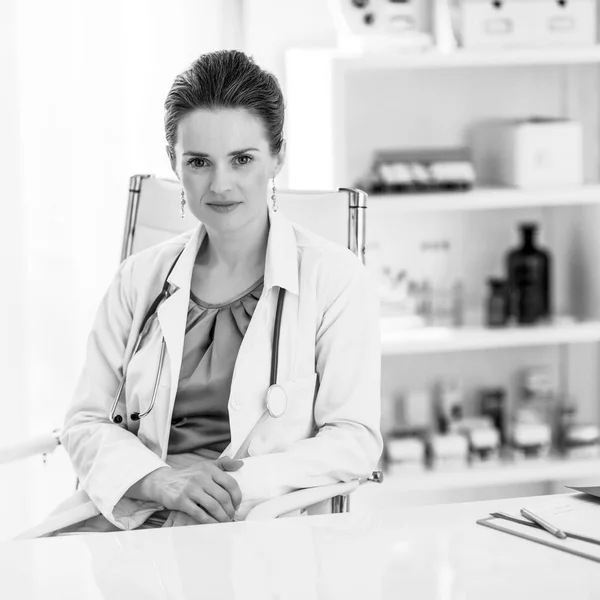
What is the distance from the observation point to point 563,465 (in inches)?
104

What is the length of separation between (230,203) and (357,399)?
377mm

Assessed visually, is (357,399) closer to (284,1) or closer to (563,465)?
(563,465)

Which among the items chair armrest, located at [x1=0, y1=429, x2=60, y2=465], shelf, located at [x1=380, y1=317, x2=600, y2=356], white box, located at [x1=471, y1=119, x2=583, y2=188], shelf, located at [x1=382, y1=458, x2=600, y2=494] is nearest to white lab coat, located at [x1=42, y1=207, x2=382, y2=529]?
chair armrest, located at [x1=0, y1=429, x2=60, y2=465]

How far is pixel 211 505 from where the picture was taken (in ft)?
4.52

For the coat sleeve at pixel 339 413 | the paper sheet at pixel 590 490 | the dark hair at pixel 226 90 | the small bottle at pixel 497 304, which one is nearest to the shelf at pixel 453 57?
the small bottle at pixel 497 304

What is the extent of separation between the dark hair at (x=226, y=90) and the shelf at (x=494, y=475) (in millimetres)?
1259

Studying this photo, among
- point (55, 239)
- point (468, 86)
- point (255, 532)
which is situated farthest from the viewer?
point (468, 86)

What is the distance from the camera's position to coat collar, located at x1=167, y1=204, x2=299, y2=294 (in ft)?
5.12

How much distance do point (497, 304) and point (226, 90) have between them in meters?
1.37

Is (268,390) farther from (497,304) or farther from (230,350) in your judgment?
(497,304)

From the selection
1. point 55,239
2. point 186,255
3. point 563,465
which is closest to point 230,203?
point 186,255

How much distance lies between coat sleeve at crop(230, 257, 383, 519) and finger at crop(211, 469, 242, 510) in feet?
0.08

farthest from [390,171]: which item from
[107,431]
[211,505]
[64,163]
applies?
[211,505]

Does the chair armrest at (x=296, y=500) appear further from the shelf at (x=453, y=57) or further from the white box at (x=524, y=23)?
the white box at (x=524, y=23)
